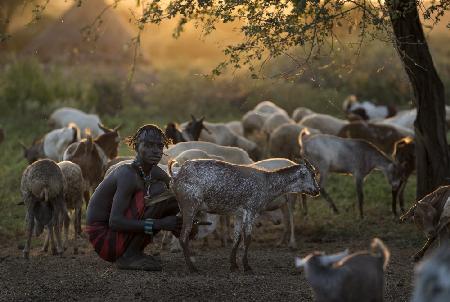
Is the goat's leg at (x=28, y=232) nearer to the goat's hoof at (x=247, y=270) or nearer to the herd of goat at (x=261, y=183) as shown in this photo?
the herd of goat at (x=261, y=183)

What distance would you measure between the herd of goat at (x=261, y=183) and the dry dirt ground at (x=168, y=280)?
1.19 feet

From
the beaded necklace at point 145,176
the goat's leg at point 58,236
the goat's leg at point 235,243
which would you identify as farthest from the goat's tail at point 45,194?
the goat's leg at point 235,243

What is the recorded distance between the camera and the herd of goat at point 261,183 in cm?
540

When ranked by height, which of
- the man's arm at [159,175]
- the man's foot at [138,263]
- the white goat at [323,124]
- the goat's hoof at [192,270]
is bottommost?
the goat's hoof at [192,270]

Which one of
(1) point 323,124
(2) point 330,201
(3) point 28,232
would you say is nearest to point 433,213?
(3) point 28,232

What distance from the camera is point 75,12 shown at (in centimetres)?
3975

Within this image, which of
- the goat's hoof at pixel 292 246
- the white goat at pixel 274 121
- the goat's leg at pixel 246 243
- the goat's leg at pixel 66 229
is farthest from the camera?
the white goat at pixel 274 121

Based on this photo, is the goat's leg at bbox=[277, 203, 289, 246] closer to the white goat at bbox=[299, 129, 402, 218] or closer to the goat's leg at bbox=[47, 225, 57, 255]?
the white goat at bbox=[299, 129, 402, 218]

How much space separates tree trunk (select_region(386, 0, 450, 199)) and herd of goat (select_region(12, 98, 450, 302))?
156 centimetres

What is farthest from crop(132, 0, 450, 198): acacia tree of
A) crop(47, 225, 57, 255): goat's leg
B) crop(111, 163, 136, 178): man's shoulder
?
crop(47, 225, 57, 255): goat's leg

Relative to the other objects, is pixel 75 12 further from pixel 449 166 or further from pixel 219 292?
pixel 219 292

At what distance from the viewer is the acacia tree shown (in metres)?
9.09

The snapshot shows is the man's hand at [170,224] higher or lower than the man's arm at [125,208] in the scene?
lower

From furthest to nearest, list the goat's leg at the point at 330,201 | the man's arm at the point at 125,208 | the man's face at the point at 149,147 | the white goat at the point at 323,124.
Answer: the white goat at the point at 323,124 → the goat's leg at the point at 330,201 → the man's face at the point at 149,147 → the man's arm at the point at 125,208
